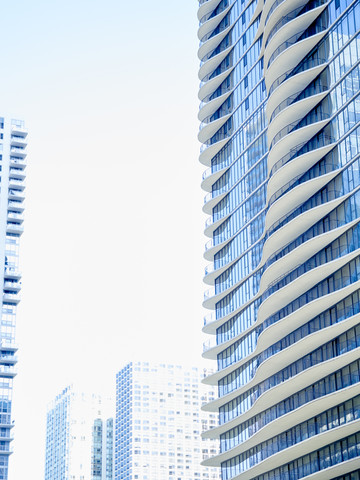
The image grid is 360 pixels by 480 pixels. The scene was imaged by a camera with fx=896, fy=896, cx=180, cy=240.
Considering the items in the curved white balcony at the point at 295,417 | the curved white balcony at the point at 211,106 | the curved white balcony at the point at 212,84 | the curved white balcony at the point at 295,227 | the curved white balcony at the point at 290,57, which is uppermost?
the curved white balcony at the point at 212,84

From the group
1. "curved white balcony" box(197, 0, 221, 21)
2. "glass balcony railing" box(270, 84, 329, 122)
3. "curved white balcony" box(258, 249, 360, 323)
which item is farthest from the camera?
"curved white balcony" box(197, 0, 221, 21)

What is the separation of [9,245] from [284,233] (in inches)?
3111

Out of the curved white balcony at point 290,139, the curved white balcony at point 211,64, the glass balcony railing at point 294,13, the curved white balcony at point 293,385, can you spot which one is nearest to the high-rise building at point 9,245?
the curved white balcony at point 211,64

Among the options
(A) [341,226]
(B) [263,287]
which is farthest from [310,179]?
(B) [263,287]

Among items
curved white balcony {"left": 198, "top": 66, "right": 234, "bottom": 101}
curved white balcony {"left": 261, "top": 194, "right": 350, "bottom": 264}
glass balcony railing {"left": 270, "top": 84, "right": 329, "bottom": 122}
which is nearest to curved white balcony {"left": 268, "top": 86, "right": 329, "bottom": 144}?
glass balcony railing {"left": 270, "top": 84, "right": 329, "bottom": 122}

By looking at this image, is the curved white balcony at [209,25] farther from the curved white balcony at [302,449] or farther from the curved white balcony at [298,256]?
the curved white balcony at [302,449]

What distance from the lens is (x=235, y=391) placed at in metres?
89.8

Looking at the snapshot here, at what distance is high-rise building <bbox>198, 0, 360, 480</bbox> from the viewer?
227 feet

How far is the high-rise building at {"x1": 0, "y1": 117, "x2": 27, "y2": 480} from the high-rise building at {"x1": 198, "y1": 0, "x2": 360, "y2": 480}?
51868mm

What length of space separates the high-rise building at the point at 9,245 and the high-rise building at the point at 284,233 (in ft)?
170

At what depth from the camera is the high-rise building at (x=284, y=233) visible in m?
69.2

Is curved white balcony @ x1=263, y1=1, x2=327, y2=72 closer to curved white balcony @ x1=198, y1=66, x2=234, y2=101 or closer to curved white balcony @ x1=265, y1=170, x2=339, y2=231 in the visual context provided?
curved white balcony @ x1=265, y1=170, x2=339, y2=231

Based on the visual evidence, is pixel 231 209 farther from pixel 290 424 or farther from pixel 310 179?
pixel 290 424

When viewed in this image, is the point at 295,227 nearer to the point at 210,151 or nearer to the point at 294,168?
the point at 294,168
